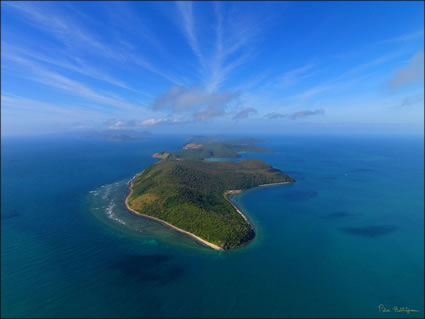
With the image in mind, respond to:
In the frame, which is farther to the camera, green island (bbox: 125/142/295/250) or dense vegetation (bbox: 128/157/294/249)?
dense vegetation (bbox: 128/157/294/249)

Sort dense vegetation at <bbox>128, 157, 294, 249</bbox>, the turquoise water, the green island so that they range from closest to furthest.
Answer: the turquoise water
the green island
dense vegetation at <bbox>128, 157, 294, 249</bbox>

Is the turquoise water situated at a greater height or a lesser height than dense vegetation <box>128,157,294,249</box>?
lesser

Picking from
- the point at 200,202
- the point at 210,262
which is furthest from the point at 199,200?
the point at 210,262

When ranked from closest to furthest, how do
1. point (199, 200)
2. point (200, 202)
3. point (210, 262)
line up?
1. point (210, 262)
2. point (200, 202)
3. point (199, 200)

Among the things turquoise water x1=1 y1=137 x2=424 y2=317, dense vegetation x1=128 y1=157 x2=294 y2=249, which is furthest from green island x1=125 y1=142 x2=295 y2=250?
turquoise water x1=1 y1=137 x2=424 y2=317

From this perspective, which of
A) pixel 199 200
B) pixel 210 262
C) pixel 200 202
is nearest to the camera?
pixel 210 262

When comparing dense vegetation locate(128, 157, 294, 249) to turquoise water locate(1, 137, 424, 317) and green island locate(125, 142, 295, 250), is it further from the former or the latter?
turquoise water locate(1, 137, 424, 317)

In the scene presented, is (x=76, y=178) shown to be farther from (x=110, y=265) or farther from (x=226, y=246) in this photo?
(x=226, y=246)

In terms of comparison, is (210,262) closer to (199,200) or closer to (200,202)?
(200,202)

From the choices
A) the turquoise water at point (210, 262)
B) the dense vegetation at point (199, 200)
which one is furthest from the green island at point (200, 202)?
the turquoise water at point (210, 262)
